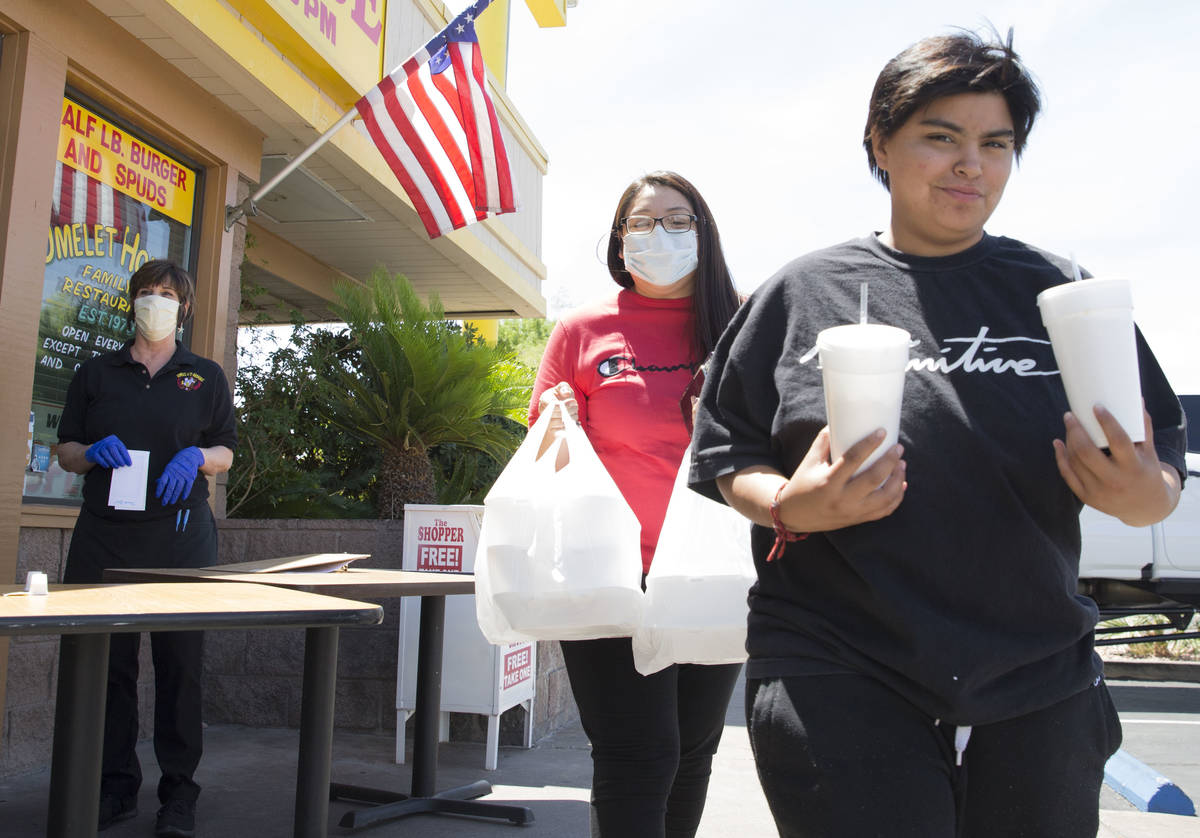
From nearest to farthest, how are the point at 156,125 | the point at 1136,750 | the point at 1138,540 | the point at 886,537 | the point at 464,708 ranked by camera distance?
1. the point at 886,537
2. the point at 464,708
3. the point at 156,125
4. the point at 1136,750
5. the point at 1138,540

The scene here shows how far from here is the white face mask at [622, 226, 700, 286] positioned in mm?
2891

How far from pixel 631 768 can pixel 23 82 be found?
417 cm

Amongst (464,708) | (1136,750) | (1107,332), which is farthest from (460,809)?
(1136,750)

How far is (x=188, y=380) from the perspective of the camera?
14.0 feet

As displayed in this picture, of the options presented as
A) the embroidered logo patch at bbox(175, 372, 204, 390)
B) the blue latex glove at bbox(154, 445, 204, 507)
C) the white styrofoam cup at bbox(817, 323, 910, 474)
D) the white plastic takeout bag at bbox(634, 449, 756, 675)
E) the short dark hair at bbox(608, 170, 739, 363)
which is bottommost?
the white plastic takeout bag at bbox(634, 449, 756, 675)

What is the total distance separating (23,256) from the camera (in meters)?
4.74

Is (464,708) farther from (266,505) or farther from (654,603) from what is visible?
(654,603)

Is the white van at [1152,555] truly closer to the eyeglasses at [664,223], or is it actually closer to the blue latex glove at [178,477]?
the eyeglasses at [664,223]

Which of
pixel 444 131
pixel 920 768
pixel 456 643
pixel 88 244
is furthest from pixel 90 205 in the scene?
pixel 920 768

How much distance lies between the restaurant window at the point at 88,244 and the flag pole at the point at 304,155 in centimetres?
36

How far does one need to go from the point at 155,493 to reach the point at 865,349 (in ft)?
11.3

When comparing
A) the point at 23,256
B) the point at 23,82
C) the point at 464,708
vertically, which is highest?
the point at 23,82

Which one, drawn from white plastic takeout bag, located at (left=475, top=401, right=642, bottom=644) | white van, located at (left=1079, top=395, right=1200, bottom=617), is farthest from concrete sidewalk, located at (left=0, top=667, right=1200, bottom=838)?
white van, located at (left=1079, top=395, right=1200, bottom=617)

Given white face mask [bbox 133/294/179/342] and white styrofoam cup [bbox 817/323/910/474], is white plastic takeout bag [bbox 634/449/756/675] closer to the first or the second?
white styrofoam cup [bbox 817/323/910/474]
